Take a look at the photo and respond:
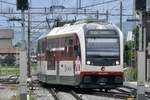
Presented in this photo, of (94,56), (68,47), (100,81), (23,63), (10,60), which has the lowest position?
(10,60)

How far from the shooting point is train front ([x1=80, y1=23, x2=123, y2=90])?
32531 mm

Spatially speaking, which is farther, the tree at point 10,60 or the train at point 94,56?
the tree at point 10,60

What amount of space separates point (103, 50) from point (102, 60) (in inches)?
21.3

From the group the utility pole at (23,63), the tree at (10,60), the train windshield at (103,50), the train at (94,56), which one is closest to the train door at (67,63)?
the train at (94,56)

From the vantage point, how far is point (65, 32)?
117ft

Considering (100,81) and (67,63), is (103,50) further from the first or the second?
(67,63)

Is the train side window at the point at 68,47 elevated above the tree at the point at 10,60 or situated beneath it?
elevated above

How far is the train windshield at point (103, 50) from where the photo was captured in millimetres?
32531

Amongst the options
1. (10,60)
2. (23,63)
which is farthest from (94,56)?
(10,60)

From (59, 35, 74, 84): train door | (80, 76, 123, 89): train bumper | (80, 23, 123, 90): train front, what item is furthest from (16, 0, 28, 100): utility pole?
(59, 35, 74, 84): train door

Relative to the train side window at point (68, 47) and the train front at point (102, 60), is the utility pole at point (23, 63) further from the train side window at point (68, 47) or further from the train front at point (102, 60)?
the train side window at point (68, 47)

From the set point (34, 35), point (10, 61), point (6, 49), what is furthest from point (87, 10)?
point (10, 61)

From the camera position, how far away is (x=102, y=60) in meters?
32.5

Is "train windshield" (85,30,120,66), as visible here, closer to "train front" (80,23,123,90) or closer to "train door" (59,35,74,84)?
"train front" (80,23,123,90)
